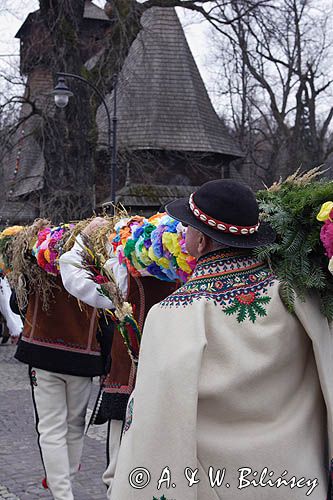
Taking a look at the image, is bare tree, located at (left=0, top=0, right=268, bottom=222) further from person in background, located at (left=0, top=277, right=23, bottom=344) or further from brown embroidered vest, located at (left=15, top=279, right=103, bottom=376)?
brown embroidered vest, located at (left=15, top=279, right=103, bottom=376)

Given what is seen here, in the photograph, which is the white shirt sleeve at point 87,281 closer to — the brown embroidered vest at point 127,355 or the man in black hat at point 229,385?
the brown embroidered vest at point 127,355

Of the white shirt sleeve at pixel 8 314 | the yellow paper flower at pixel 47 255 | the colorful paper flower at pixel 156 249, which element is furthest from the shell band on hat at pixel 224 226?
the white shirt sleeve at pixel 8 314

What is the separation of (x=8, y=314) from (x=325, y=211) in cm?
604

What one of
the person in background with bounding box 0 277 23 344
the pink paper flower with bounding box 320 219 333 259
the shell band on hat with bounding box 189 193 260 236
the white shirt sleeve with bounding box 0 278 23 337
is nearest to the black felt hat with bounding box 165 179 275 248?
the shell band on hat with bounding box 189 193 260 236

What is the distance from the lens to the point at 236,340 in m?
2.60

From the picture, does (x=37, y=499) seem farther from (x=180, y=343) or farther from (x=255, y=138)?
(x=255, y=138)

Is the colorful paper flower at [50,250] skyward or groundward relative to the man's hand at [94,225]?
groundward

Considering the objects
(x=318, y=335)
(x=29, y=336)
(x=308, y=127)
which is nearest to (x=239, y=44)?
(x=308, y=127)

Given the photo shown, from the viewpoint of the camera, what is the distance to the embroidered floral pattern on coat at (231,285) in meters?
2.66

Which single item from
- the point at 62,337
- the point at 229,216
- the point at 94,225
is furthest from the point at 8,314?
the point at 229,216

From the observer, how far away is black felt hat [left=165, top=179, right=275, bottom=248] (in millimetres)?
2773

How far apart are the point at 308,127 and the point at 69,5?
1455cm

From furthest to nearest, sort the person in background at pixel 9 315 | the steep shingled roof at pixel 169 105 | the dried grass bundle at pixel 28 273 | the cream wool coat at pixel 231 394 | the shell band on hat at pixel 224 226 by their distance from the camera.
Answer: the steep shingled roof at pixel 169 105, the person in background at pixel 9 315, the dried grass bundle at pixel 28 273, the shell band on hat at pixel 224 226, the cream wool coat at pixel 231 394

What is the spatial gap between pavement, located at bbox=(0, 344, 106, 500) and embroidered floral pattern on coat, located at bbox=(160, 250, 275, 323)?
10.1ft
